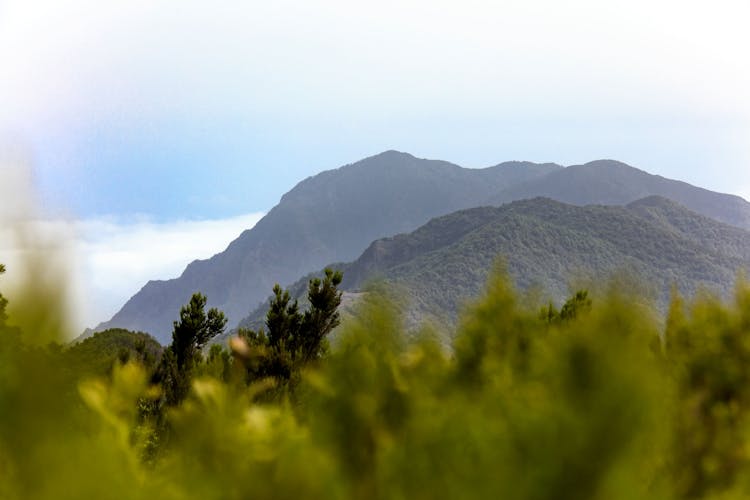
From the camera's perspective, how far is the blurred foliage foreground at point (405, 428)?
127 centimetres

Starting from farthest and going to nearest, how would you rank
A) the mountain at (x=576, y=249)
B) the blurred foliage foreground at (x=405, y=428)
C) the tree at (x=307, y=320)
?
1. the mountain at (x=576, y=249)
2. the tree at (x=307, y=320)
3. the blurred foliage foreground at (x=405, y=428)

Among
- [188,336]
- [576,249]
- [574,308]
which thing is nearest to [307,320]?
[188,336]

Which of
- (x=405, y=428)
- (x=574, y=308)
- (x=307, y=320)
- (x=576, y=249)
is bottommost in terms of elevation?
(x=576, y=249)

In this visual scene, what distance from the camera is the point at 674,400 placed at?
7.04 feet

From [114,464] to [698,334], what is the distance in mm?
2465

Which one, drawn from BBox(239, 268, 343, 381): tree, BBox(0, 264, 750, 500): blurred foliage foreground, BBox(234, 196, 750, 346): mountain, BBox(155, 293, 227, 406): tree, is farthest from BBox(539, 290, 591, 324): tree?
BBox(234, 196, 750, 346): mountain

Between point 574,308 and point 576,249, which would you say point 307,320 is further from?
point 576,249

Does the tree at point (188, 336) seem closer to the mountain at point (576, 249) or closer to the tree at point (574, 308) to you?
the tree at point (574, 308)

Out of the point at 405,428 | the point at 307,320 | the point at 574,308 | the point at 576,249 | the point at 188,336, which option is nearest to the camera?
the point at 405,428

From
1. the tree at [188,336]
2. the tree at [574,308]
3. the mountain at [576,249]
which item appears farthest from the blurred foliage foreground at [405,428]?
the mountain at [576,249]

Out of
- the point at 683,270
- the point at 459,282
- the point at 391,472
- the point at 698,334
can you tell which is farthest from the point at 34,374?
the point at 683,270

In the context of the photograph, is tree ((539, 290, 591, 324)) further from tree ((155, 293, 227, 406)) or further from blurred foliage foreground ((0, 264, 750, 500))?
tree ((155, 293, 227, 406))

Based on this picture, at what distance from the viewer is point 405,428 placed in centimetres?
195

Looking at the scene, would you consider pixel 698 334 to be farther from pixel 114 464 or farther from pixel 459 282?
pixel 459 282
